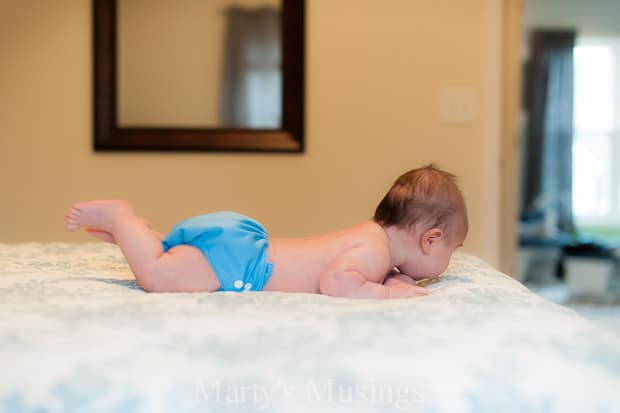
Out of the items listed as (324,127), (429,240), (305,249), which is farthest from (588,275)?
(305,249)

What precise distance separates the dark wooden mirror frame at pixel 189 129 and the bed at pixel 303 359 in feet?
6.04

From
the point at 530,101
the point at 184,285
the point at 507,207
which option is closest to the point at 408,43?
the point at 507,207

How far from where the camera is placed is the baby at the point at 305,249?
131cm

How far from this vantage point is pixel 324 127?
281 centimetres

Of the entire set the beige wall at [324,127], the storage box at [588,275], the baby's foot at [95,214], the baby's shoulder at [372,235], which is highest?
the beige wall at [324,127]

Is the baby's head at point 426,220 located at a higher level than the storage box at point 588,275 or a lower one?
higher

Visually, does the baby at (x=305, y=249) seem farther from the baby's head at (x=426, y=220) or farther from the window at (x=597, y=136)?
the window at (x=597, y=136)

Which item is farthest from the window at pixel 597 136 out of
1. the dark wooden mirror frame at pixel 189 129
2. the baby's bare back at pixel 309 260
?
the baby's bare back at pixel 309 260

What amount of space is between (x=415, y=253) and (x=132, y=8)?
1.89m

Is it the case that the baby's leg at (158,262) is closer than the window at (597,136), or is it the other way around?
the baby's leg at (158,262)

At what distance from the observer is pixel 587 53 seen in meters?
6.14

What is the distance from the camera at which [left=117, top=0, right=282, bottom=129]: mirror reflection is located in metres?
2.80

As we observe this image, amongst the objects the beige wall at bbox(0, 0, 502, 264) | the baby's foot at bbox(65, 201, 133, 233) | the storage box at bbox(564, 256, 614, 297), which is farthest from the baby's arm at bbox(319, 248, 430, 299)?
the storage box at bbox(564, 256, 614, 297)

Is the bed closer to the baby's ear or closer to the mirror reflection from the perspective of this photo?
the baby's ear
